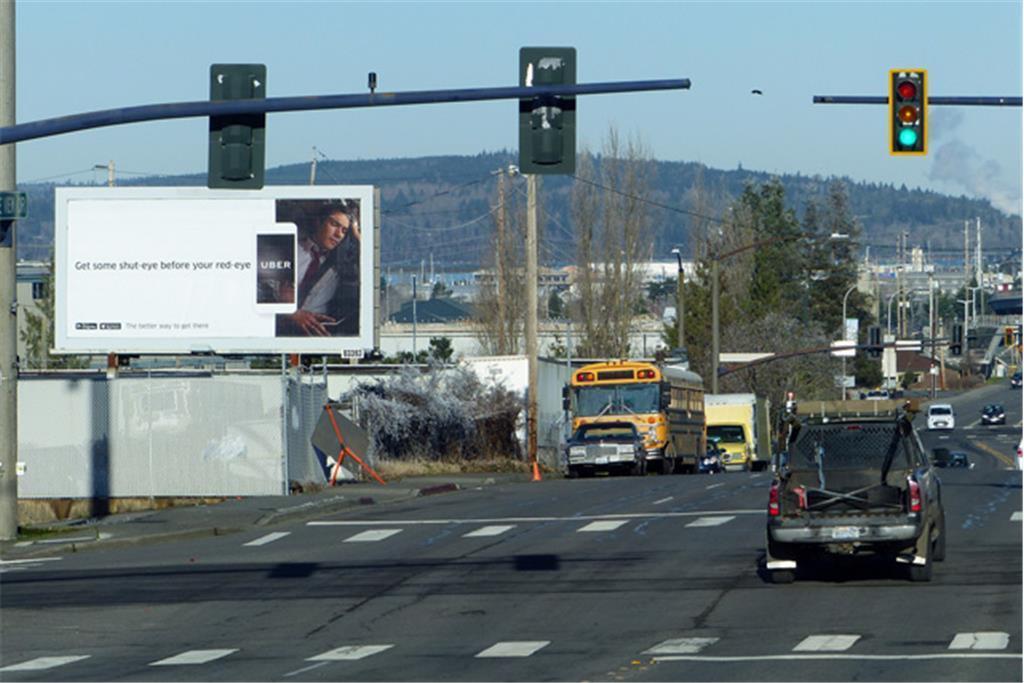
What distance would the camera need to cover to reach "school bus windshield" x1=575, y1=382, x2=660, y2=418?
4953 cm

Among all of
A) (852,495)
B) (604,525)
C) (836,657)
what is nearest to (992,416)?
(604,525)

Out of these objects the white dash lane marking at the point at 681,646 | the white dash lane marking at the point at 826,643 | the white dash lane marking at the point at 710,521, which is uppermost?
the white dash lane marking at the point at 826,643

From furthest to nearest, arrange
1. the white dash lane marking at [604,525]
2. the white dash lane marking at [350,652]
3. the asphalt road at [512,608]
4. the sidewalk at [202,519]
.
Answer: the white dash lane marking at [604,525] → the sidewalk at [202,519] → the white dash lane marking at [350,652] → the asphalt road at [512,608]

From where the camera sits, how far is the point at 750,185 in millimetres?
163500

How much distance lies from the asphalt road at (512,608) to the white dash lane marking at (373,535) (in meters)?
0.13

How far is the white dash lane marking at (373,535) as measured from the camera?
85.9 feet

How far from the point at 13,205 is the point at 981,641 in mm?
14115

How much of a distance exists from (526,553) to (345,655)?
8.42 meters

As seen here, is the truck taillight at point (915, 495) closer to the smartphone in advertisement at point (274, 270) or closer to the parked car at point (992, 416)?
the smartphone in advertisement at point (274, 270)

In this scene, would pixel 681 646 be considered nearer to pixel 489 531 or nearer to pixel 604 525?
pixel 489 531

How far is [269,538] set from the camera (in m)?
27.0

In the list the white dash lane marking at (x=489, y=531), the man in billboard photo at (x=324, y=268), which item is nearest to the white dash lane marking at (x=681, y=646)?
the white dash lane marking at (x=489, y=531)

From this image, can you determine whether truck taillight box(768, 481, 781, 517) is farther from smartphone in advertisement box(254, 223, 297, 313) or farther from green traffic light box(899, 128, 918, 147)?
smartphone in advertisement box(254, 223, 297, 313)

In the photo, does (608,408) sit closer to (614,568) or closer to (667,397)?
(667,397)
